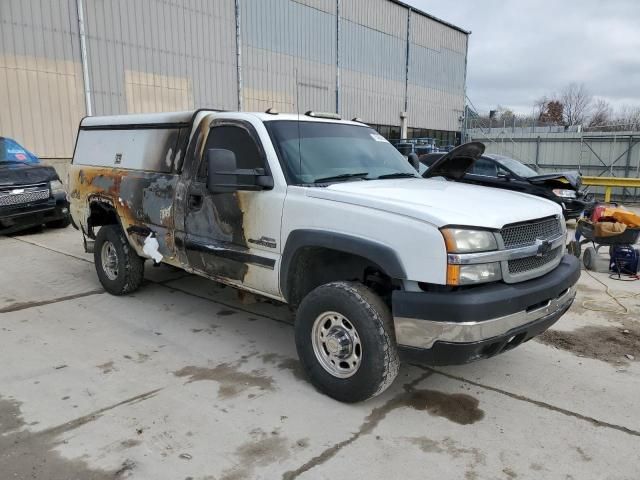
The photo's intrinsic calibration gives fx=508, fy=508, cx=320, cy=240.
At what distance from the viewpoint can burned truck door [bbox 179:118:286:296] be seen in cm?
392

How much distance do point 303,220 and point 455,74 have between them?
31.9 metres

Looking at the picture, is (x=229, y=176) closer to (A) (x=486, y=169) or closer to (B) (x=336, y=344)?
(B) (x=336, y=344)

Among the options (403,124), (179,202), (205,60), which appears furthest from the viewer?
(403,124)

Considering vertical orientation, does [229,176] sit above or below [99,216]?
above

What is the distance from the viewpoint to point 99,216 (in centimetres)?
603

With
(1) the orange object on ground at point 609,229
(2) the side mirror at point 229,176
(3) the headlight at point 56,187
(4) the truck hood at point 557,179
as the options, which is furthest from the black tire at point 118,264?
(4) the truck hood at point 557,179

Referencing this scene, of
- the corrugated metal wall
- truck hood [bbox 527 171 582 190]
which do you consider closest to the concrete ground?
truck hood [bbox 527 171 582 190]

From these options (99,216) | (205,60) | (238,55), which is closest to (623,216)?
(99,216)

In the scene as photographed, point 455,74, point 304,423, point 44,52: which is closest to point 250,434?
point 304,423

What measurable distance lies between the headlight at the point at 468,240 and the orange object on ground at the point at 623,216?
16.7ft

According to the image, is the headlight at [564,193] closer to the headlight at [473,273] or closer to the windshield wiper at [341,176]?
the windshield wiper at [341,176]

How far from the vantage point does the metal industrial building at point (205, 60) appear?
1433 centimetres

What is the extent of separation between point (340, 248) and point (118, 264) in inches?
133

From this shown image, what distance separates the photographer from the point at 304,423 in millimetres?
3264
